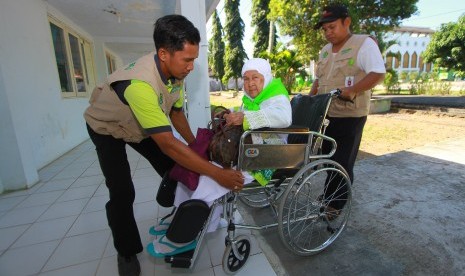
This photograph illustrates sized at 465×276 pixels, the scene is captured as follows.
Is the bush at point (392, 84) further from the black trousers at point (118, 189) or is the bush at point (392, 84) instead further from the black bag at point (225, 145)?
the black trousers at point (118, 189)

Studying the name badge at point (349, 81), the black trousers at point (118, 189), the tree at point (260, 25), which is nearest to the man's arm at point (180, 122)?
the black trousers at point (118, 189)

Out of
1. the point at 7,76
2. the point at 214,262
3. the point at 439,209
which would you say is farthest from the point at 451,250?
the point at 7,76

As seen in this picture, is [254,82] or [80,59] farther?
[80,59]

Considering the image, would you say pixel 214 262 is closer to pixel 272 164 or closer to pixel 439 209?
pixel 272 164

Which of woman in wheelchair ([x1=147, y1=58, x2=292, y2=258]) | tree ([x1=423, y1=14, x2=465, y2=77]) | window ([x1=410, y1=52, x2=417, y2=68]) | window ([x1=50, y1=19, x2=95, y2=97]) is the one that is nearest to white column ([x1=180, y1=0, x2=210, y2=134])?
woman in wheelchair ([x1=147, y1=58, x2=292, y2=258])

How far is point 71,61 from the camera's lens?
16.3 feet

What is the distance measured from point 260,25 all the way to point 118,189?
65.8 ft

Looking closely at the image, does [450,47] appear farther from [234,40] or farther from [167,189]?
[234,40]

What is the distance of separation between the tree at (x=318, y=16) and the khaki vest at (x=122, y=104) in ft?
24.9

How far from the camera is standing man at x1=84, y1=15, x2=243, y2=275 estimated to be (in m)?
1.20

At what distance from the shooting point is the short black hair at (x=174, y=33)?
1.18 meters

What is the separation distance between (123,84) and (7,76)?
2.45 metres

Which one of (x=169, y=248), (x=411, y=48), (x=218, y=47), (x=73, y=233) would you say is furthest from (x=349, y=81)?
(x=411, y=48)

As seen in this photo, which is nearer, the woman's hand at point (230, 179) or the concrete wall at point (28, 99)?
the woman's hand at point (230, 179)
